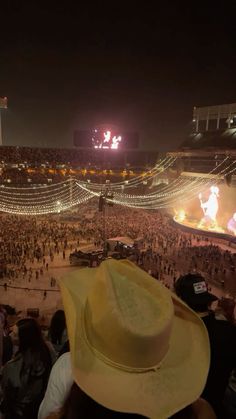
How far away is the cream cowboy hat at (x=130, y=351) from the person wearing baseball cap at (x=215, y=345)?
954 mm

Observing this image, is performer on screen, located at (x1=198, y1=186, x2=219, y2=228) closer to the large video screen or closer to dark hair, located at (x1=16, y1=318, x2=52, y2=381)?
the large video screen

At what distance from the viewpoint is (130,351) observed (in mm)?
1263

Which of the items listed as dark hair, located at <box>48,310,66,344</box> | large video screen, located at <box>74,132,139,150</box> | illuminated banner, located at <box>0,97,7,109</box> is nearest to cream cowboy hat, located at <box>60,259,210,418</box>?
dark hair, located at <box>48,310,66,344</box>

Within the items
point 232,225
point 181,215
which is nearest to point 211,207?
point 181,215

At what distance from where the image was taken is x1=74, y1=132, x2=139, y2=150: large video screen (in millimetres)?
37812

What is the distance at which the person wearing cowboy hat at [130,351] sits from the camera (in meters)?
1.25

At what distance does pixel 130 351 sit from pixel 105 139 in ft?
124

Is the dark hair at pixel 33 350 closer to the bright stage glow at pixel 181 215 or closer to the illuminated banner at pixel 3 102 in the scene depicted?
the bright stage glow at pixel 181 215

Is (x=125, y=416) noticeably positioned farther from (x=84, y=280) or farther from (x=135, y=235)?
(x=135, y=235)

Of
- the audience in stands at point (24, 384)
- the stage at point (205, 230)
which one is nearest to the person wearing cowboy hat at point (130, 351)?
the audience in stands at point (24, 384)

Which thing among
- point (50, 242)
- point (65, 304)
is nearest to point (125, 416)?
point (65, 304)

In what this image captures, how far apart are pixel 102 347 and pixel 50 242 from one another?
18777mm

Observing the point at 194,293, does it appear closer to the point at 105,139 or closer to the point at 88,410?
the point at 88,410

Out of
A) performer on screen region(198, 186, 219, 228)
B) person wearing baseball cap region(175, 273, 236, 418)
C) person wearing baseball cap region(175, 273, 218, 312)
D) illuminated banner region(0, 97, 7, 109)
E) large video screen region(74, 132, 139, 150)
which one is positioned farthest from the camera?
illuminated banner region(0, 97, 7, 109)
